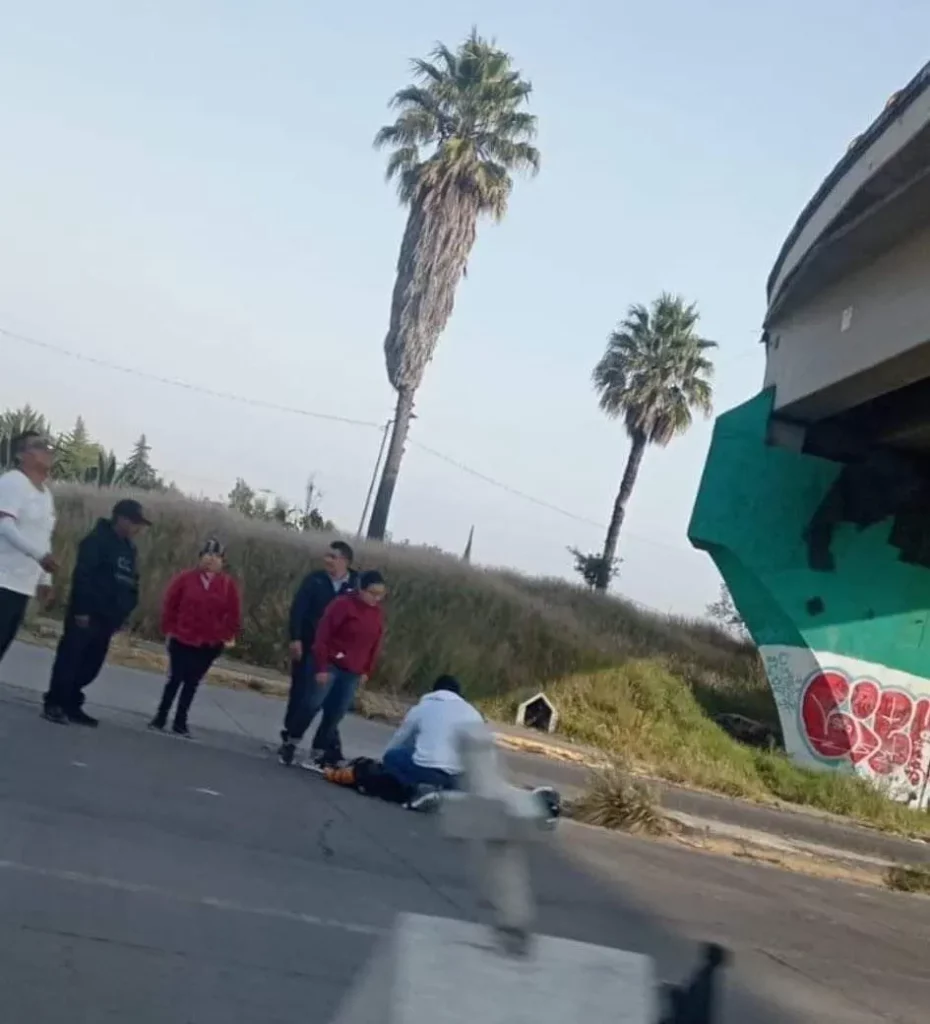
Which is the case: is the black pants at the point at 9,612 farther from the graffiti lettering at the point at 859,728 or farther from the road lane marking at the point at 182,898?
the graffiti lettering at the point at 859,728

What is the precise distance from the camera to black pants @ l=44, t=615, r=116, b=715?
11.8m

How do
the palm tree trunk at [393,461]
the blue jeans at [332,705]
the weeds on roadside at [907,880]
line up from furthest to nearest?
Answer: the palm tree trunk at [393,461]
the weeds on roadside at [907,880]
the blue jeans at [332,705]

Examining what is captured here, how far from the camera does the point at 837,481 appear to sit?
23.0 metres

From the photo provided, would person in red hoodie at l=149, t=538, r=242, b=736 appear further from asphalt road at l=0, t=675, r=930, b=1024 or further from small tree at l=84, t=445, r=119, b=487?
small tree at l=84, t=445, r=119, b=487

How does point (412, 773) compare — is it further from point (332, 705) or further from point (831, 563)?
point (831, 563)

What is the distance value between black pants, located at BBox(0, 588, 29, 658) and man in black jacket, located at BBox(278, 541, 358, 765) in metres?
2.81

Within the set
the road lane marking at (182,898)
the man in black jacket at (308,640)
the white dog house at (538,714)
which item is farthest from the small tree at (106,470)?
the road lane marking at (182,898)

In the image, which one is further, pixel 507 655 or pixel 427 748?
pixel 507 655

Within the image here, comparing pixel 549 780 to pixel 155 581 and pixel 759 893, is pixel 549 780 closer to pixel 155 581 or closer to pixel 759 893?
pixel 759 893

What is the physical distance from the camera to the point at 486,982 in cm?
248

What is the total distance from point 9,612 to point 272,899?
381 centimetres

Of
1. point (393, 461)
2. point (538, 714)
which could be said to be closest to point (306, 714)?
point (538, 714)

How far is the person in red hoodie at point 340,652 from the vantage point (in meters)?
12.8

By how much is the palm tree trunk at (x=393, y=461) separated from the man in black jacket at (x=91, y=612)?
23.7 m
